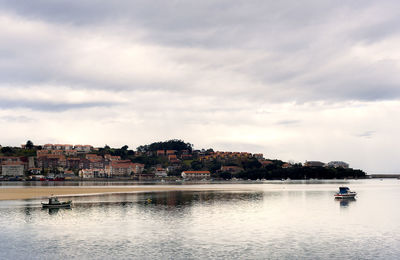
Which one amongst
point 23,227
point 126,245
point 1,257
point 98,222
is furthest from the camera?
point 98,222

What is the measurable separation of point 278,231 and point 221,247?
445 inches

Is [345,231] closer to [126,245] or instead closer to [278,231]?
[278,231]

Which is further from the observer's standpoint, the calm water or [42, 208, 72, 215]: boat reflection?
[42, 208, 72, 215]: boat reflection

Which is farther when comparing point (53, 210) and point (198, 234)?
point (53, 210)

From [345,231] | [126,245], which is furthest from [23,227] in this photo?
[345,231]

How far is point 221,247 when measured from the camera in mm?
37094

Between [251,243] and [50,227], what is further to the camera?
[50,227]

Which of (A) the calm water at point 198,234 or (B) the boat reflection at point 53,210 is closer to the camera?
(A) the calm water at point 198,234

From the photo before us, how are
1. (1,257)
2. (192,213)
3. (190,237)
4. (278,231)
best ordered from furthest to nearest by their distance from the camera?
(192,213)
(278,231)
(190,237)
(1,257)

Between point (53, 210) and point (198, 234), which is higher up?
point (198, 234)

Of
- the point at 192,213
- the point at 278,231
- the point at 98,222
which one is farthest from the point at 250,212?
the point at 98,222

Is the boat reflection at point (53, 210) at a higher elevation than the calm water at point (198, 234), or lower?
lower

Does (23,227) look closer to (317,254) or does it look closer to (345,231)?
(317,254)

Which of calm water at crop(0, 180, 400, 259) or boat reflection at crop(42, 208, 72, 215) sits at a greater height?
calm water at crop(0, 180, 400, 259)
